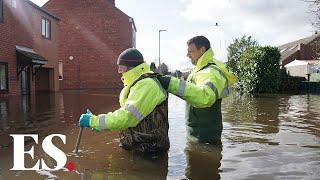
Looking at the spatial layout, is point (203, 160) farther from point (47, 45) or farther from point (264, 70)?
point (47, 45)

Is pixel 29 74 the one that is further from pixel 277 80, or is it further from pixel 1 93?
pixel 277 80

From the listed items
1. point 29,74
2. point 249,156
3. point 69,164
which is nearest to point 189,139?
point 249,156

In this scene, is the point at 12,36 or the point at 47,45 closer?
the point at 12,36

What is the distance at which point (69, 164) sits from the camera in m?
6.24

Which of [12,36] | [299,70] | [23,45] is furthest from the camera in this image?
[299,70]

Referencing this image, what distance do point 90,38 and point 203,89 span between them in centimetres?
3900

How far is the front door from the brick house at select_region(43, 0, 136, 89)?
54.5 feet

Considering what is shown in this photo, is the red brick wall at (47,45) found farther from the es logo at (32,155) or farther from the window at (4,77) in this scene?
the es logo at (32,155)

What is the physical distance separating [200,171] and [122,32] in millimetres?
38638

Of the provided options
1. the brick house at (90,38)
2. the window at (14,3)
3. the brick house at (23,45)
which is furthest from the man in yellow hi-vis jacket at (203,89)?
the brick house at (90,38)

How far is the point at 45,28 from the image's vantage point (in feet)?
99.3

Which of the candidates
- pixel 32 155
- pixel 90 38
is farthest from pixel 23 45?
pixel 32 155

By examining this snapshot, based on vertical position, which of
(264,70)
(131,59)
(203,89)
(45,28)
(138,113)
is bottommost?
(138,113)

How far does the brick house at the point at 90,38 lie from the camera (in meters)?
43.1
